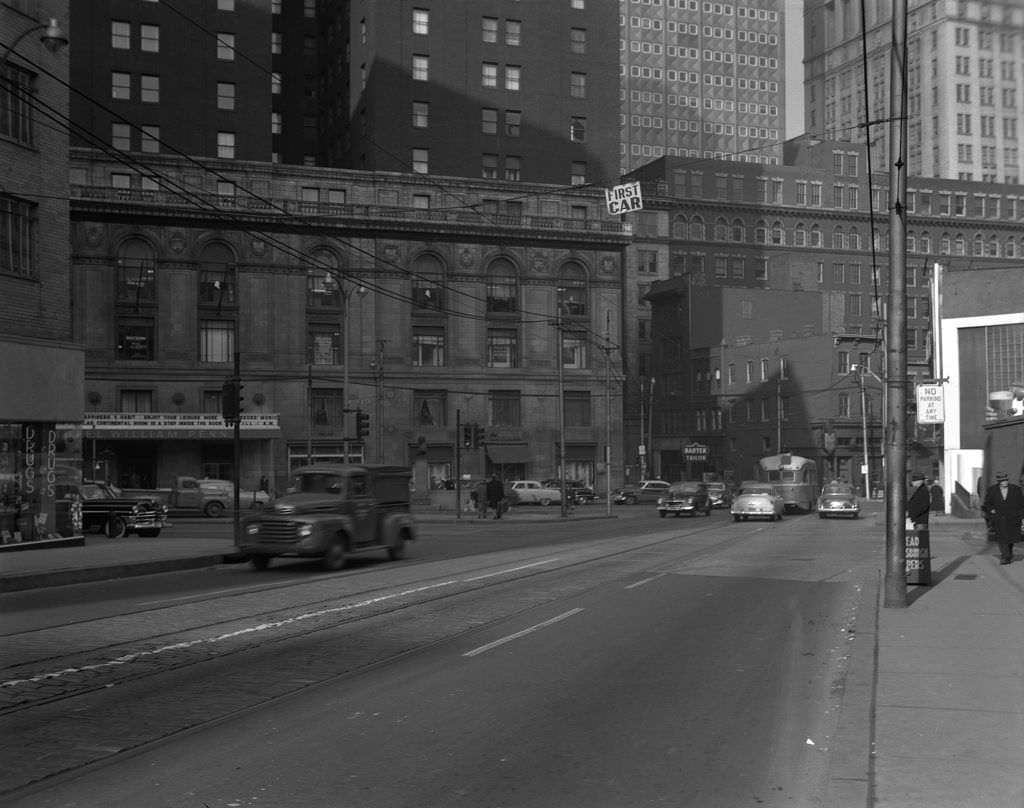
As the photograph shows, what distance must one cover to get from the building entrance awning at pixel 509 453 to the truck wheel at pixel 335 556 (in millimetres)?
49646

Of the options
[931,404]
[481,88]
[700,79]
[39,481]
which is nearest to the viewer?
[39,481]

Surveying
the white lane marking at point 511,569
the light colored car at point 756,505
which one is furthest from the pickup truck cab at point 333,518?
the light colored car at point 756,505

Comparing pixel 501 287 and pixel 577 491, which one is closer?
pixel 577 491

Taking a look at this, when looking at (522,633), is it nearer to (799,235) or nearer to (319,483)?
(319,483)

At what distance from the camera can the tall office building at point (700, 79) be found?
536ft

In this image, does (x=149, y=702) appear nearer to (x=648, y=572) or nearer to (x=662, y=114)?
(x=648, y=572)

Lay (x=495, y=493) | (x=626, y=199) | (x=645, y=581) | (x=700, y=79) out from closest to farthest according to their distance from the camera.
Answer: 1. (x=645, y=581)
2. (x=495, y=493)
3. (x=626, y=199)
4. (x=700, y=79)

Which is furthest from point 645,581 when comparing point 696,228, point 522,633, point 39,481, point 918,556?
point 696,228

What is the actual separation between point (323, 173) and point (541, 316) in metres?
16.3

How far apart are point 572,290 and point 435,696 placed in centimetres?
6641

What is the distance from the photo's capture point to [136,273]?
2655 inches

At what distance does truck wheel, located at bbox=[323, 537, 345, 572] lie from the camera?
880 inches

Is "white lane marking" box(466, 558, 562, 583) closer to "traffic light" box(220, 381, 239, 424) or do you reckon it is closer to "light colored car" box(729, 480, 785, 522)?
"traffic light" box(220, 381, 239, 424)

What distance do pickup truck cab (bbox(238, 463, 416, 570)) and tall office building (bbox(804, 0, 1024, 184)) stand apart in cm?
1272
